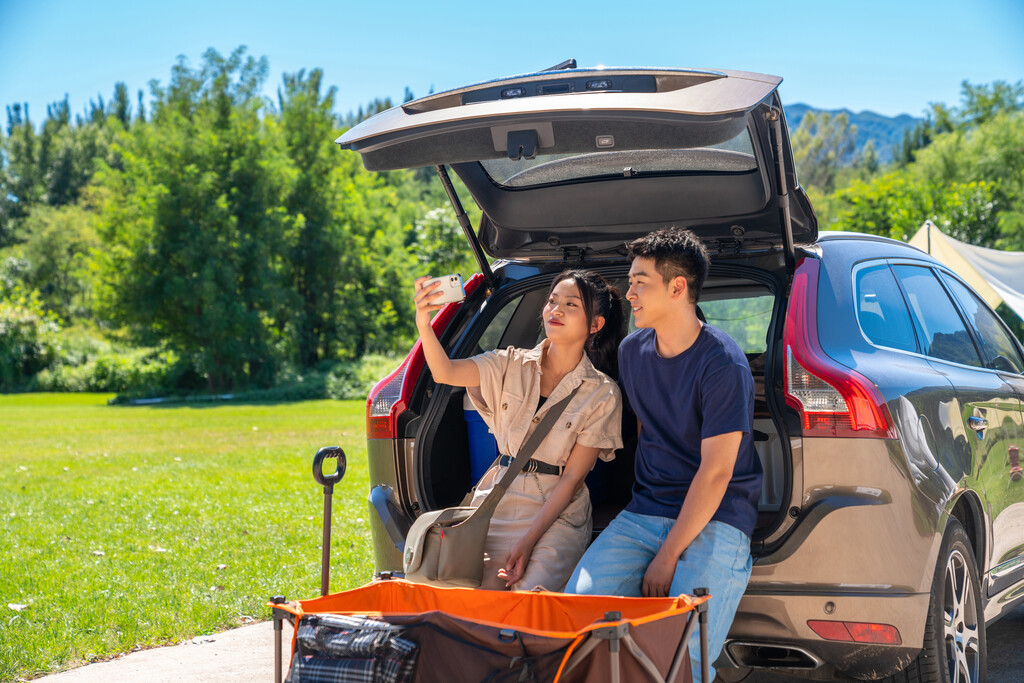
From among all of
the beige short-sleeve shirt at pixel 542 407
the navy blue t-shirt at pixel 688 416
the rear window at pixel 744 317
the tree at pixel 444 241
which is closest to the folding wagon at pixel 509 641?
the navy blue t-shirt at pixel 688 416

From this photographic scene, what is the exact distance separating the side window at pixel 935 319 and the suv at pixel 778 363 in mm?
15

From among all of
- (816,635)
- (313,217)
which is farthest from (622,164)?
(313,217)

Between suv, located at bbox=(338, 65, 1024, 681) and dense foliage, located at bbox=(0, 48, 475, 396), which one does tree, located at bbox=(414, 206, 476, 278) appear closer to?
dense foliage, located at bbox=(0, 48, 475, 396)

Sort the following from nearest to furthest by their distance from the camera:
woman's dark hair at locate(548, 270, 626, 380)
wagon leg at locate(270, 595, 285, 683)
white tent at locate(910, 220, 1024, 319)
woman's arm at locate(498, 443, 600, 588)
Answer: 1. wagon leg at locate(270, 595, 285, 683)
2. woman's arm at locate(498, 443, 600, 588)
3. woman's dark hair at locate(548, 270, 626, 380)
4. white tent at locate(910, 220, 1024, 319)

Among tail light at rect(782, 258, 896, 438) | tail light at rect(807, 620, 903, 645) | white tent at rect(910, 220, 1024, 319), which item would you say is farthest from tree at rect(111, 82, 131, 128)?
tail light at rect(807, 620, 903, 645)

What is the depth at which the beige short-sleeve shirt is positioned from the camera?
11.4 ft

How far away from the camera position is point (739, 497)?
300 centimetres

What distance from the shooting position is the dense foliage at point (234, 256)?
3478cm

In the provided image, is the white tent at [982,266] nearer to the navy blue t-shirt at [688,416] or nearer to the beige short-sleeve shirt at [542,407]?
the beige short-sleeve shirt at [542,407]

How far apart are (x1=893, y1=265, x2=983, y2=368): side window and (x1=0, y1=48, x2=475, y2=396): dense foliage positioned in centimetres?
2945

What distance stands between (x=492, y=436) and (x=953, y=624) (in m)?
1.92

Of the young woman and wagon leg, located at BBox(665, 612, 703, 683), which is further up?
the young woman

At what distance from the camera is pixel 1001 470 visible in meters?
3.76

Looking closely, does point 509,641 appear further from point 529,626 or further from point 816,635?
point 816,635
